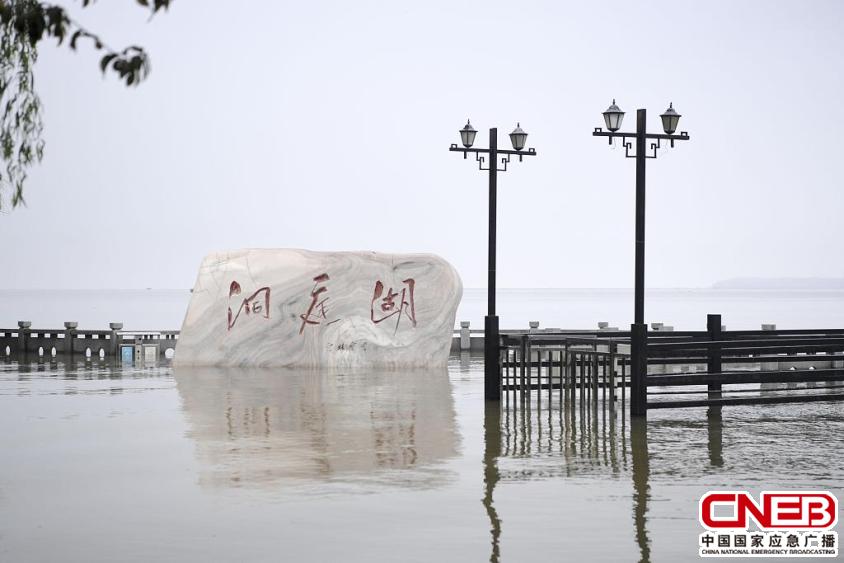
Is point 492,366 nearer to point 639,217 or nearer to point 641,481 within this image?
point 639,217

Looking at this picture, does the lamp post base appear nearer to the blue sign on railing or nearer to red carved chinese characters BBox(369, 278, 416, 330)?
red carved chinese characters BBox(369, 278, 416, 330)

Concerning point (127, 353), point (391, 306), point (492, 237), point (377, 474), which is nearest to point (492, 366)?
point (492, 237)

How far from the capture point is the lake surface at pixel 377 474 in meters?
9.66

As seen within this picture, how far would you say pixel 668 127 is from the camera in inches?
715

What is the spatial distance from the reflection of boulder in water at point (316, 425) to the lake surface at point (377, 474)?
6cm

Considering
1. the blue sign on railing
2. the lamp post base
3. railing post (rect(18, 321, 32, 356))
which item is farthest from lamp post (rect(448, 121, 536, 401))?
railing post (rect(18, 321, 32, 356))

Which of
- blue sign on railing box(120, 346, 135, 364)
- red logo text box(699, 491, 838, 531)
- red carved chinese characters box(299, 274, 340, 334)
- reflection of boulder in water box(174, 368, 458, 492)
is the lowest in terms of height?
red logo text box(699, 491, 838, 531)

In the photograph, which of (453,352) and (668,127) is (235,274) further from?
(668,127)

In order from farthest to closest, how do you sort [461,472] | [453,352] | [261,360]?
[453,352] → [261,360] → [461,472]

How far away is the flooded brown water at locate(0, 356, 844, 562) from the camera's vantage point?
9.67 meters

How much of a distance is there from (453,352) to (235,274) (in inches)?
368

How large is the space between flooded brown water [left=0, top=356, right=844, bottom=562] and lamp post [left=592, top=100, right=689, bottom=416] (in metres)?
0.50

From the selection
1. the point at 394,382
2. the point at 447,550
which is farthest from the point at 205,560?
the point at 394,382

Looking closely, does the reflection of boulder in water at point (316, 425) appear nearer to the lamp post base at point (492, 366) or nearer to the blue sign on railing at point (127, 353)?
the lamp post base at point (492, 366)
